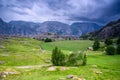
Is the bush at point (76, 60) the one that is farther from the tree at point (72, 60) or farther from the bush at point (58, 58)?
the bush at point (58, 58)

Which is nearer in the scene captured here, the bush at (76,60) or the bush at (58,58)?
Answer: the bush at (58,58)

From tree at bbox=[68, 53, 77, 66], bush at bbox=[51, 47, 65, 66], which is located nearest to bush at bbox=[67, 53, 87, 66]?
tree at bbox=[68, 53, 77, 66]

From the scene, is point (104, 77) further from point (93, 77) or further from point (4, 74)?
point (4, 74)

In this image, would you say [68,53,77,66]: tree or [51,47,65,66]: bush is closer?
[51,47,65,66]: bush

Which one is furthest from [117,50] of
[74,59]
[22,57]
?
[22,57]

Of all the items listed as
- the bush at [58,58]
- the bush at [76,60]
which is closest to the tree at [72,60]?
the bush at [76,60]

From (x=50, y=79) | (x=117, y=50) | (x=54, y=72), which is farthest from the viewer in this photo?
(x=117, y=50)

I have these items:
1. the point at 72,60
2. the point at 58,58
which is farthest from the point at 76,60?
the point at 58,58

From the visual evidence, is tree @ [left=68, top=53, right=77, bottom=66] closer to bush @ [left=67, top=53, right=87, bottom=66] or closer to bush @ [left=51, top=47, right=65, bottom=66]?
bush @ [left=67, top=53, right=87, bottom=66]

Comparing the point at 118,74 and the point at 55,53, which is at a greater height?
the point at 55,53

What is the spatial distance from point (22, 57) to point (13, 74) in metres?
56.1

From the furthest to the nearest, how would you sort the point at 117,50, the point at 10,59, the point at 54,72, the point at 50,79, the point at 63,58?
the point at 117,50 < the point at 10,59 < the point at 63,58 < the point at 54,72 < the point at 50,79

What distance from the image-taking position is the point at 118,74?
297 ft

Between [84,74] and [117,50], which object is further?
[117,50]
